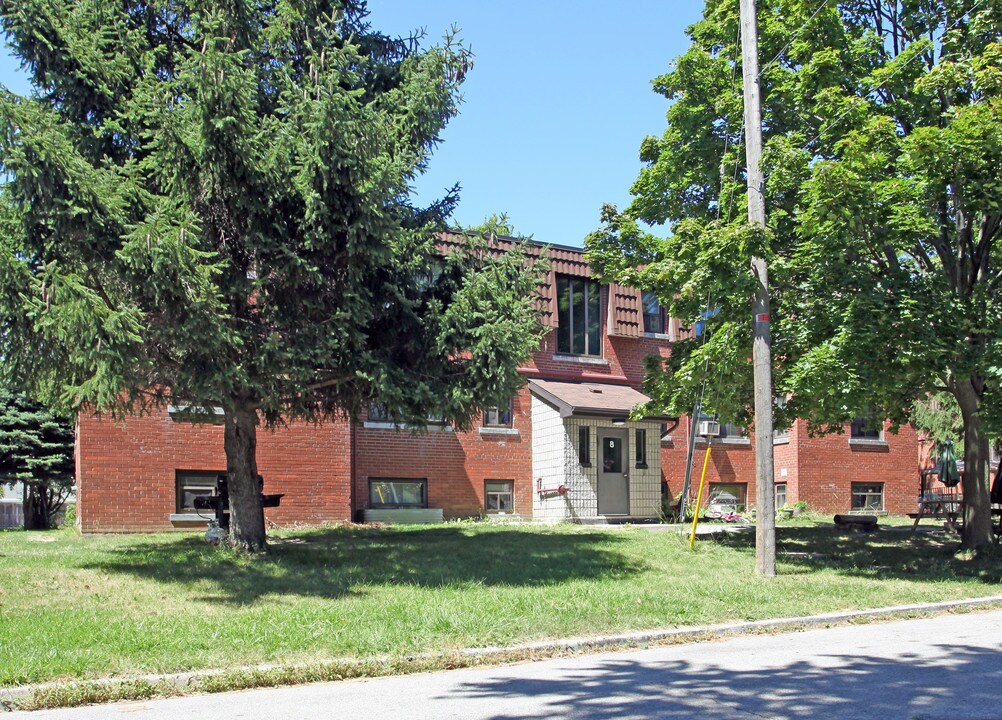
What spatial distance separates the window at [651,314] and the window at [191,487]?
1190 centimetres

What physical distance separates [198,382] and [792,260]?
8.73 metres

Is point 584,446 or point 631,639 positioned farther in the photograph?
point 584,446

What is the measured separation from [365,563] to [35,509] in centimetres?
1571

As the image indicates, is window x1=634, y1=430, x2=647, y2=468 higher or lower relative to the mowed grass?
higher

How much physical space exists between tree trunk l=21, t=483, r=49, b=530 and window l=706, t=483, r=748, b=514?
699 inches

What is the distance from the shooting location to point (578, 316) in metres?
24.3

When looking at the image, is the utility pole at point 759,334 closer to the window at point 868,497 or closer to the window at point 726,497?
the window at point 726,497

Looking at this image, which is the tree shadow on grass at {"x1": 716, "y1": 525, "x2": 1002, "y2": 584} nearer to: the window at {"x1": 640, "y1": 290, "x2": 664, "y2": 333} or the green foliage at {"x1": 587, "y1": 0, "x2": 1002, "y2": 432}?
the green foliage at {"x1": 587, "y1": 0, "x2": 1002, "y2": 432}

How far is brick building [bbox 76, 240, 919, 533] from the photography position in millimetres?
18453

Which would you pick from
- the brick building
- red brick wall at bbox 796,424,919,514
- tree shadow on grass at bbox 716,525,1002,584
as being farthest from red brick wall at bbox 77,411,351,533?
red brick wall at bbox 796,424,919,514

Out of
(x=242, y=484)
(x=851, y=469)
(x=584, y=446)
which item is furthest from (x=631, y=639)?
(x=851, y=469)

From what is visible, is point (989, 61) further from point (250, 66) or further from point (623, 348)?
point (623, 348)

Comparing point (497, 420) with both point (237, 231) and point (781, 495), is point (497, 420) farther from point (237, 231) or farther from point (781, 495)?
point (237, 231)

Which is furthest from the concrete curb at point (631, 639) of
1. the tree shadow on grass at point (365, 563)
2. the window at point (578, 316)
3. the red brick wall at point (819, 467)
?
the window at point (578, 316)
